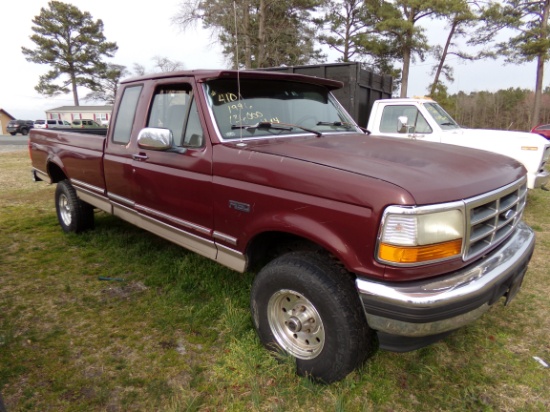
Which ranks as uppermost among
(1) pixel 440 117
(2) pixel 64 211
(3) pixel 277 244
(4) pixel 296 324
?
(1) pixel 440 117

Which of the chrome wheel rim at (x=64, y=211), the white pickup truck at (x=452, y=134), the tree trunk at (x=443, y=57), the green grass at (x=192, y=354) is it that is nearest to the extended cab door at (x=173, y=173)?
the green grass at (x=192, y=354)

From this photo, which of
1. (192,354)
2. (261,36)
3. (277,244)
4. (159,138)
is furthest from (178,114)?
(261,36)

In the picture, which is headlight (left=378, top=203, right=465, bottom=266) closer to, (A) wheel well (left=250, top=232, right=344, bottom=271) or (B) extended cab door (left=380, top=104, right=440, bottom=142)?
(A) wheel well (left=250, top=232, right=344, bottom=271)

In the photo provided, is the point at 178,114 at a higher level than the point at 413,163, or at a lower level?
higher

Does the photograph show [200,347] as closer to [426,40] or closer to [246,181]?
[246,181]

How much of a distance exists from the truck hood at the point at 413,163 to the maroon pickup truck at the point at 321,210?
0.04 feet

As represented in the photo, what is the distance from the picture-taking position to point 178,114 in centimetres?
307

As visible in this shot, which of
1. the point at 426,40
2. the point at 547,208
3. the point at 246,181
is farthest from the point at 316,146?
the point at 426,40

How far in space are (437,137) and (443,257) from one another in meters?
5.22

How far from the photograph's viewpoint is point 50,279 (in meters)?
3.76

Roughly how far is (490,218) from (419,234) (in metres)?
0.62

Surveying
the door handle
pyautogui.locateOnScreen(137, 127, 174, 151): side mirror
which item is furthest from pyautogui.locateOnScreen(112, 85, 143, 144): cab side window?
pyautogui.locateOnScreen(137, 127, 174, 151): side mirror

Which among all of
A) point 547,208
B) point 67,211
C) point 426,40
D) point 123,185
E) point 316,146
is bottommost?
point 547,208

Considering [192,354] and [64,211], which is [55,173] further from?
[192,354]
